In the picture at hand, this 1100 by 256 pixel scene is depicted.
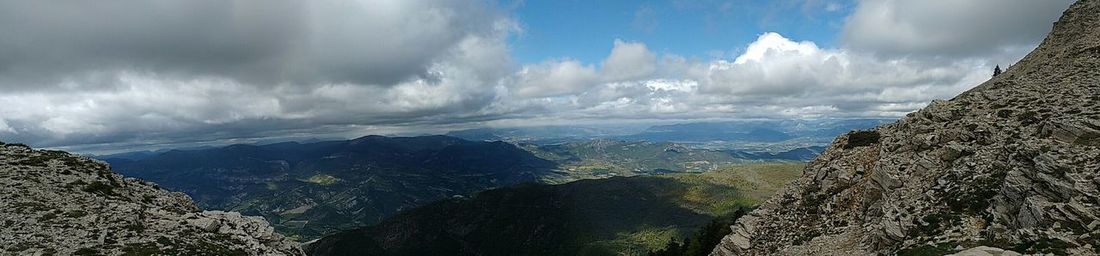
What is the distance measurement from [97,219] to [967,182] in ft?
202

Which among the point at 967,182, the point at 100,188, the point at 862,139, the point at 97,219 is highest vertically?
the point at 862,139

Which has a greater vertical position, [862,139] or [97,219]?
[862,139]

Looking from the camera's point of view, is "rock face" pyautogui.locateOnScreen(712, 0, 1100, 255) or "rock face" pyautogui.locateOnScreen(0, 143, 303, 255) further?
"rock face" pyautogui.locateOnScreen(0, 143, 303, 255)

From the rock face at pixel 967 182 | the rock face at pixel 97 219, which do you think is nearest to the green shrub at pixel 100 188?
the rock face at pixel 97 219

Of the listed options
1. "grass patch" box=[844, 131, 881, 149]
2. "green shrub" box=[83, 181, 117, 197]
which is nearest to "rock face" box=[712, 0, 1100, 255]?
"grass patch" box=[844, 131, 881, 149]

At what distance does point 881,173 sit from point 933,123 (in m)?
9.65

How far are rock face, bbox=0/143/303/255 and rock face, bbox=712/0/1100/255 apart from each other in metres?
44.6

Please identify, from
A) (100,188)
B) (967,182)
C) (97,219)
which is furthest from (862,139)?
(100,188)

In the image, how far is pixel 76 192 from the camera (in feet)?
142

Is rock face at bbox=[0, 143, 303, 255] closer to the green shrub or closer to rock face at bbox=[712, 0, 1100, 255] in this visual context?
the green shrub

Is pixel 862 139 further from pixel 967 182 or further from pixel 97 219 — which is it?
pixel 97 219

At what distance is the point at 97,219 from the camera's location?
37719 millimetres

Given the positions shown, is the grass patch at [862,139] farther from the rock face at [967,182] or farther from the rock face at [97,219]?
the rock face at [97,219]

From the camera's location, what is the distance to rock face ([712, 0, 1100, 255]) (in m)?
23.5
